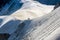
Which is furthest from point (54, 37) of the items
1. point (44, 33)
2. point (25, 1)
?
point (25, 1)

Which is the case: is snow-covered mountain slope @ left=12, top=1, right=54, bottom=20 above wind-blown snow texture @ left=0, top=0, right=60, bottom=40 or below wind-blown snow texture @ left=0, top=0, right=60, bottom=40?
above

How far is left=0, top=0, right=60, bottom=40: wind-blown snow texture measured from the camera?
390 cm

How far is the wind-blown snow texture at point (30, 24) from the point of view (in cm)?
390

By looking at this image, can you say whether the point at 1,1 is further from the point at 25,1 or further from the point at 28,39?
the point at 28,39

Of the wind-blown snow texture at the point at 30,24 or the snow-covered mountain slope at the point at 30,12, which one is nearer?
the wind-blown snow texture at the point at 30,24

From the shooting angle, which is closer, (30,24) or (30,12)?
(30,24)

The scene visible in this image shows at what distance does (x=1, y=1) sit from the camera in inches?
709

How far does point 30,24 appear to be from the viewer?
5.23 metres

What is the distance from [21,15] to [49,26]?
5389 mm

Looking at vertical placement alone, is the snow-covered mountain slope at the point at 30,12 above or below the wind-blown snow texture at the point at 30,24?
above

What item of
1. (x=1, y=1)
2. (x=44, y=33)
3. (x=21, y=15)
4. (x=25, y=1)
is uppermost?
(x=1, y=1)

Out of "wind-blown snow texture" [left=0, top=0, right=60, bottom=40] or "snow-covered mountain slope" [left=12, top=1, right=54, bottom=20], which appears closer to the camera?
"wind-blown snow texture" [left=0, top=0, right=60, bottom=40]

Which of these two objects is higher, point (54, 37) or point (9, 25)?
point (9, 25)

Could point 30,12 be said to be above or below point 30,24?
above
